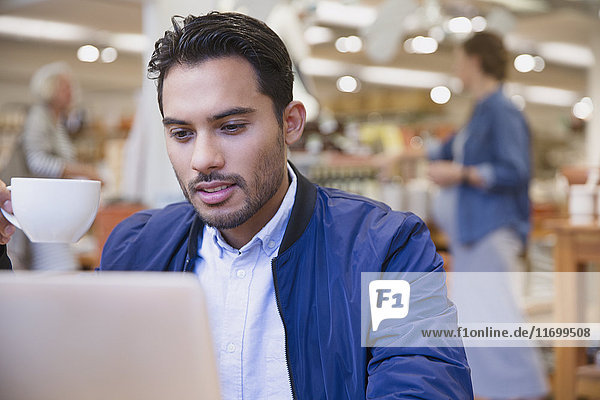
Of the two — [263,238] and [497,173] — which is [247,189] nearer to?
[263,238]

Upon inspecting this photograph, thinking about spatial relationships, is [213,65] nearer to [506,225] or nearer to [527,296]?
[506,225]

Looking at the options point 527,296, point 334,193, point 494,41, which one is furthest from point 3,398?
point 527,296

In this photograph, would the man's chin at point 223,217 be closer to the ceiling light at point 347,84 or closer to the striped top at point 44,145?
the striped top at point 44,145

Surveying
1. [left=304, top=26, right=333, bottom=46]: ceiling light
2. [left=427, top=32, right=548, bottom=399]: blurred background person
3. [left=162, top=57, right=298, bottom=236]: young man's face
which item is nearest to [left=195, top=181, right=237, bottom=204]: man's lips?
[left=162, top=57, right=298, bottom=236]: young man's face

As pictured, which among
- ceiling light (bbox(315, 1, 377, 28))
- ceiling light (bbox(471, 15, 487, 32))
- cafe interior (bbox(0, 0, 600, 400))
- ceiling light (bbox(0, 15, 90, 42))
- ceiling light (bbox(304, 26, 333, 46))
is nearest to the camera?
cafe interior (bbox(0, 0, 600, 400))

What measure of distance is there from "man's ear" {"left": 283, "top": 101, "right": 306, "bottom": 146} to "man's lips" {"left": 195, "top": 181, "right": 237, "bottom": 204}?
21 centimetres

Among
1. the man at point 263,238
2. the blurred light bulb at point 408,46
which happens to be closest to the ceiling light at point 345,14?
the blurred light bulb at point 408,46

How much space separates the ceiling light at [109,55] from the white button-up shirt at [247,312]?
9.80 metres

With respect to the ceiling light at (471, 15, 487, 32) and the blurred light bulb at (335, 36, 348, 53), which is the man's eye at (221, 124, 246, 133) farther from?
the blurred light bulb at (335, 36, 348, 53)

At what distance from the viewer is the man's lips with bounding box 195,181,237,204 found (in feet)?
3.68

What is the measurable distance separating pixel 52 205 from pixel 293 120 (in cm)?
51

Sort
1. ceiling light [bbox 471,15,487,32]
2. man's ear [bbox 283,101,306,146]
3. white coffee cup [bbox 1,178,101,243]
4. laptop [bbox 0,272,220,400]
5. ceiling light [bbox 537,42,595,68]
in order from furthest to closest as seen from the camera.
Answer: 1. ceiling light [bbox 537,42,595,68]
2. ceiling light [bbox 471,15,487,32]
3. man's ear [bbox 283,101,306,146]
4. white coffee cup [bbox 1,178,101,243]
5. laptop [bbox 0,272,220,400]

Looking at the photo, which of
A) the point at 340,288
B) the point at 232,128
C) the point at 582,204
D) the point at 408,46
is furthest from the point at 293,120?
the point at 408,46

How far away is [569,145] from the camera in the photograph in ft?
50.2
